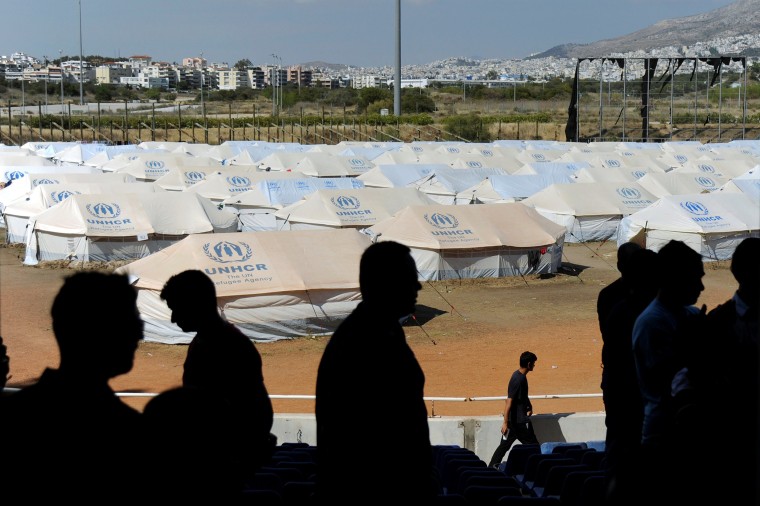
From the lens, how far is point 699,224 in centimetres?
3238

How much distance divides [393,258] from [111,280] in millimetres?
1264

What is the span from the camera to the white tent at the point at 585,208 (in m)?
37.2

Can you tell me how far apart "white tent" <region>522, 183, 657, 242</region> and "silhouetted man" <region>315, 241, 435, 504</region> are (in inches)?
1324

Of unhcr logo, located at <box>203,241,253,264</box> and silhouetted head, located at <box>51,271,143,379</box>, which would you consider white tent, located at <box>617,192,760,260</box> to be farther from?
silhouetted head, located at <box>51,271,143,379</box>

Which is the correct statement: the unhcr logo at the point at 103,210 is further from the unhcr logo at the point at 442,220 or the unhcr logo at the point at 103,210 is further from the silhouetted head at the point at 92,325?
the silhouetted head at the point at 92,325

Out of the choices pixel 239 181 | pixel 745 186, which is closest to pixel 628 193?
pixel 745 186

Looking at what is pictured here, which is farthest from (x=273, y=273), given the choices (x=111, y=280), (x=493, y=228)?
(x=111, y=280)

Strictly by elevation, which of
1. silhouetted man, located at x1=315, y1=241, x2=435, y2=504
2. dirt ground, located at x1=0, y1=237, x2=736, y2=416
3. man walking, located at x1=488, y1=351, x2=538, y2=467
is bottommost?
dirt ground, located at x1=0, y1=237, x2=736, y2=416

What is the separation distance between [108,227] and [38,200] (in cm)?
573

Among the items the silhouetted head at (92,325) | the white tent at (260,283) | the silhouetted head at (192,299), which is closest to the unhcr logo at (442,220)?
the white tent at (260,283)

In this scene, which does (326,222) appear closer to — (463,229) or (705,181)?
(463,229)

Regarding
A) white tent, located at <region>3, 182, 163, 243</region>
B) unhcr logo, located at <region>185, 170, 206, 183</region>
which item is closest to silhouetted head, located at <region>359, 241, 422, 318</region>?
white tent, located at <region>3, 182, 163, 243</region>

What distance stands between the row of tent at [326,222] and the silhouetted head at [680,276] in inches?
633

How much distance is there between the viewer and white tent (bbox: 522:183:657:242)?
37219mm
